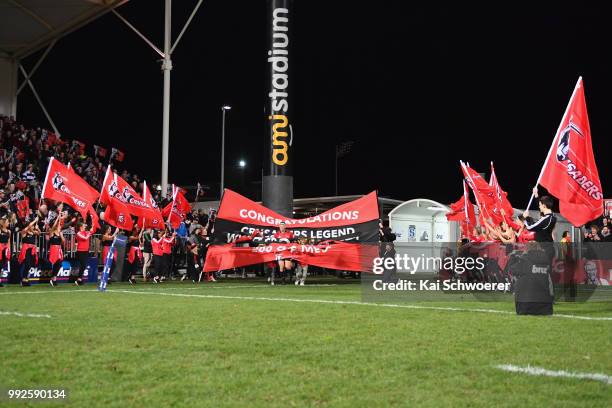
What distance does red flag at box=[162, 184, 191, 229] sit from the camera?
26547mm

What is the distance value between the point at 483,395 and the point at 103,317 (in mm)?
7045

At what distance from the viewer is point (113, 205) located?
2236 cm

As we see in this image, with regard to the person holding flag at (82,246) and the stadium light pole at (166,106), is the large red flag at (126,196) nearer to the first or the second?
the person holding flag at (82,246)

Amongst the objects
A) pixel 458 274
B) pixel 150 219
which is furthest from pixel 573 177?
pixel 150 219

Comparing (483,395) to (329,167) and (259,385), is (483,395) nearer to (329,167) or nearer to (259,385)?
(259,385)

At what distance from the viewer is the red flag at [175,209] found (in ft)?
87.1

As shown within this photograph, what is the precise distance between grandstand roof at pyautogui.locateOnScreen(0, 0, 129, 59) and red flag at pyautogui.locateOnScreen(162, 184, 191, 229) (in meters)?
11.7

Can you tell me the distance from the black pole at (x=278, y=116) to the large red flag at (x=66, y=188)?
7.02m

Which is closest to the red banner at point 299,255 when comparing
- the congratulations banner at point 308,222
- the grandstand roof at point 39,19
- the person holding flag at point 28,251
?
the congratulations banner at point 308,222

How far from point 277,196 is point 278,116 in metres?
3.04

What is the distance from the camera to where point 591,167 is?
1463 centimetres

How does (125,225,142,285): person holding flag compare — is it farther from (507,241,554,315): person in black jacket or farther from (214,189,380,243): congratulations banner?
(507,241,554,315): person in black jacket

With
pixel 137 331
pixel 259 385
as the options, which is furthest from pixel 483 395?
pixel 137 331

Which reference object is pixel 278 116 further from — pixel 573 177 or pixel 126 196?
pixel 573 177
